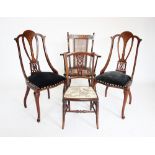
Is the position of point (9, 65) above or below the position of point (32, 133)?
above

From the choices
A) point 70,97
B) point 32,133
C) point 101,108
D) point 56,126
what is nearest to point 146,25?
point 101,108

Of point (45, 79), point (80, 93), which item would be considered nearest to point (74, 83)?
point (45, 79)

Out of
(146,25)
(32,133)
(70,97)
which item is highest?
(146,25)

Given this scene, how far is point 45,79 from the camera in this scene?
113 inches

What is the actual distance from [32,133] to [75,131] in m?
0.54

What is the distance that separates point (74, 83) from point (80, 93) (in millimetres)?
1506

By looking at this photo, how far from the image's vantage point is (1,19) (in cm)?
361

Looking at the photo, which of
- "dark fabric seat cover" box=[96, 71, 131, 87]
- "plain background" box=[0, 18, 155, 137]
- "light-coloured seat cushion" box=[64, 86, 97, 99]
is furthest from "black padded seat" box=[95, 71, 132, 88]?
"plain background" box=[0, 18, 155, 137]

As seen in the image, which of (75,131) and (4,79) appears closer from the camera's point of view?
(75,131)

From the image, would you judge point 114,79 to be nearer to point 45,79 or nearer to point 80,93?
point 80,93

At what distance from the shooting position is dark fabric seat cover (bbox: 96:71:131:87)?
2.83m

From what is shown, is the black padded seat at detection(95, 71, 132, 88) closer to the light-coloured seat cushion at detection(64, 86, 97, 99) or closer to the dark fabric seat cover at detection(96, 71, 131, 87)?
the dark fabric seat cover at detection(96, 71, 131, 87)

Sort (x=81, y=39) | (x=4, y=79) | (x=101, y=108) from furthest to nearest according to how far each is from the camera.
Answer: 1. (x=4, y=79)
2. (x=81, y=39)
3. (x=101, y=108)

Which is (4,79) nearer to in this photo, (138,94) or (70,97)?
(70,97)
